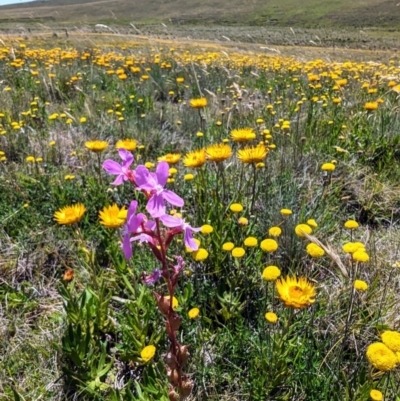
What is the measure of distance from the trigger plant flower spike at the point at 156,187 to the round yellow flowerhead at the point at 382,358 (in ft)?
3.12

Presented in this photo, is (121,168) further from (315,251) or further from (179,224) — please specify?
(315,251)

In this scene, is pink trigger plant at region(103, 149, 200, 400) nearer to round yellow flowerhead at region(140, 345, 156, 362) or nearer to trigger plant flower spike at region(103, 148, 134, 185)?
trigger plant flower spike at region(103, 148, 134, 185)

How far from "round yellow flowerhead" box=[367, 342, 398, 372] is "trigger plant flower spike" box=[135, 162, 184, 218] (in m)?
0.95

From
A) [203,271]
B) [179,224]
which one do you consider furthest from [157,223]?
[203,271]

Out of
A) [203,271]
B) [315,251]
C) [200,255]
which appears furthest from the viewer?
[203,271]

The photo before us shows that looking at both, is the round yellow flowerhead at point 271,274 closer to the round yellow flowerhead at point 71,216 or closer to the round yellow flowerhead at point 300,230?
the round yellow flowerhead at point 300,230

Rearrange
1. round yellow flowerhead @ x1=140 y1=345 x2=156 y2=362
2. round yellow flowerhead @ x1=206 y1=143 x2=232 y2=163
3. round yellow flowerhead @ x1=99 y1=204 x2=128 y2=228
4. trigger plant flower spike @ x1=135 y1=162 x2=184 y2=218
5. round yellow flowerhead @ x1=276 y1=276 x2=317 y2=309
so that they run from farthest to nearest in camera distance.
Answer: round yellow flowerhead @ x1=206 y1=143 x2=232 y2=163 → round yellow flowerhead @ x1=99 y1=204 x2=128 y2=228 → round yellow flowerhead @ x1=140 y1=345 x2=156 y2=362 → round yellow flowerhead @ x1=276 y1=276 x2=317 y2=309 → trigger plant flower spike @ x1=135 y1=162 x2=184 y2=218

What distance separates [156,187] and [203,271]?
4.98 ft

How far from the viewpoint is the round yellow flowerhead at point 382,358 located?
1.46m

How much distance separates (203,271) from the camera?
260cm

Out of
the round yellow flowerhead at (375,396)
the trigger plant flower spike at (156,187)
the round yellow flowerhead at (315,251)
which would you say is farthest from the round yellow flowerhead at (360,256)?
the trigger plant flower spike at (156,187)

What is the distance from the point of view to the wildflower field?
5.80ft

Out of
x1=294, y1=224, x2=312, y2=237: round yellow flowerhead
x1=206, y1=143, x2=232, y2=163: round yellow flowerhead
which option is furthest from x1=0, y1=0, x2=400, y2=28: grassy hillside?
x1=294, y1=224, x2=312, y2=237: round yellow flowerhead

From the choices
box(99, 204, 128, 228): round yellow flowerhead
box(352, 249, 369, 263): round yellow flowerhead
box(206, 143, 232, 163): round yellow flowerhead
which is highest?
box(206, 143, 232, 163): round yellow flowerhead
